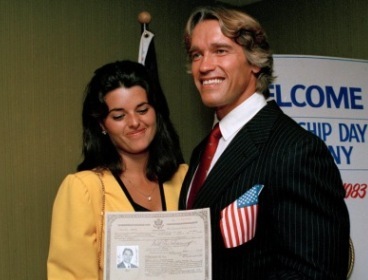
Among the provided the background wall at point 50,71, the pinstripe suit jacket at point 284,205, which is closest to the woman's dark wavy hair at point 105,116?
the pinstripe suit jacket at point 284,205

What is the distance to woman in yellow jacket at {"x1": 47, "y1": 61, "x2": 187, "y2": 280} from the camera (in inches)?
65.5

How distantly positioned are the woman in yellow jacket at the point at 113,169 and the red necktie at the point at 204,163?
0.30 meters

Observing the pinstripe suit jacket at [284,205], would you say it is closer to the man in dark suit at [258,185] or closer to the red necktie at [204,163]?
the man in dark suit at [258,185]

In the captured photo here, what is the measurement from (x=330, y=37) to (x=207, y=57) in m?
2.09

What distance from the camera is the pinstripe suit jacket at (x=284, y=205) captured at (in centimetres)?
119

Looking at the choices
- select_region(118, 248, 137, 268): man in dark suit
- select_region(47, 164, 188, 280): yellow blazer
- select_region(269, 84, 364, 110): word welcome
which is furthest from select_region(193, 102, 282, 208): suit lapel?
select_region(269, 84, 364, 110): word welcome

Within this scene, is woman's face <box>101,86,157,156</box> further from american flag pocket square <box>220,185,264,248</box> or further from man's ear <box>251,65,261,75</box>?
american flag pocket square <box>220,185,264,248</box>

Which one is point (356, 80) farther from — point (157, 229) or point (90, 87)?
point (157, 229)

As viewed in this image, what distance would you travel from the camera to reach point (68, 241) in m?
1.65

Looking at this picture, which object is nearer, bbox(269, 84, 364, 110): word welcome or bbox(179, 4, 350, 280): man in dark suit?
bbox(179, 4, 350, 280): man in dark suit

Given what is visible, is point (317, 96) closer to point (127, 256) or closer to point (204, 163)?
point (204, 163)

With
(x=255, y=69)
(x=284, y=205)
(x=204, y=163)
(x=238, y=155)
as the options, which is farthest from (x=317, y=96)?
(x=284, y=205)

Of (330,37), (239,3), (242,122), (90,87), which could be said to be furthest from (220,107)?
(239,3)

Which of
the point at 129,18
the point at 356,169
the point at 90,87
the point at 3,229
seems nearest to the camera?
the point at 90,87
